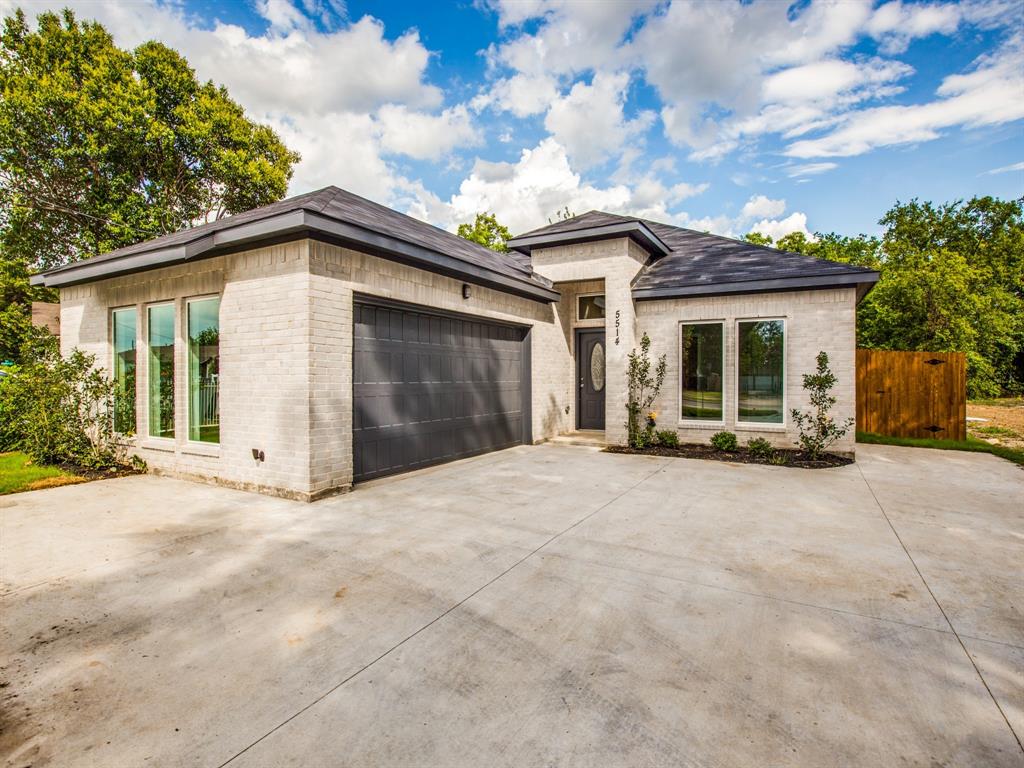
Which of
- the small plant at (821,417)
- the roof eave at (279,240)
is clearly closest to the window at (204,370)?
the roof eave at (279,240)

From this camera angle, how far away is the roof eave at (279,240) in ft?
17.6

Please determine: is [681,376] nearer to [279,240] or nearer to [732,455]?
[732,455]

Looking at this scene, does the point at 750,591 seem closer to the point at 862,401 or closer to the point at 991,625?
the point at 991,625

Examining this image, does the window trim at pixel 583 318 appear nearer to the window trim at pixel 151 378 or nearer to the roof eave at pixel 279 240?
the roof eave at pixel 279 240

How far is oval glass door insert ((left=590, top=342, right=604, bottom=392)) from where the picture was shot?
11.6 metres

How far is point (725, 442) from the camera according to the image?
29.4 ft

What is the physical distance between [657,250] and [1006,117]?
392 inches

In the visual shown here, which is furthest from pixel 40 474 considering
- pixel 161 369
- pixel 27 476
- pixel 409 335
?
pixel 409 335

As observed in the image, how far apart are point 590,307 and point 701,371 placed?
A: 3.20m

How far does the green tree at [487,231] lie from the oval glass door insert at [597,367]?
15319 millimetres

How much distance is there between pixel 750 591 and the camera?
3344 millimetres

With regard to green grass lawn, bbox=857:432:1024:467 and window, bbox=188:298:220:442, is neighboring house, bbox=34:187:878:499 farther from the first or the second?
green grass lawn, bbox=857:432:1024:467

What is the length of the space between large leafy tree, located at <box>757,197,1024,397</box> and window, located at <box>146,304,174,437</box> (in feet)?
58.4

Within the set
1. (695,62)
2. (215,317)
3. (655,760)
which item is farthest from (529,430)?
(655,760)
